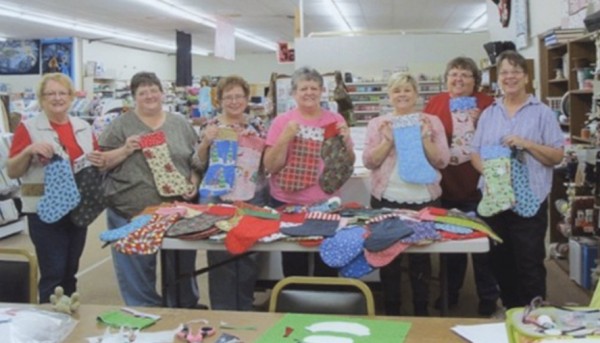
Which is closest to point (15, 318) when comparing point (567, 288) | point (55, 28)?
point (567, 288)

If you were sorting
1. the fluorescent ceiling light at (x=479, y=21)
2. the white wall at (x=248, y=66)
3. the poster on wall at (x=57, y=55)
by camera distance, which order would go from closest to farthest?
the fluorescent ceiling light at (x=479, y=21), the poster on wall at (x=57, y=55), the white wall at (x=248, y=66)

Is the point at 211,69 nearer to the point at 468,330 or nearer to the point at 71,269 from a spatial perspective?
the point at 71,269

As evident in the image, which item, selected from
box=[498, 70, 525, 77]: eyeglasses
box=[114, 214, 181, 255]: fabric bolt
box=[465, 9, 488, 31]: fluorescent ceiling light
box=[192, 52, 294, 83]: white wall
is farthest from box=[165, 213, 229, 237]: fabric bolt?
box=[192, 52, 294, 83]: white wall

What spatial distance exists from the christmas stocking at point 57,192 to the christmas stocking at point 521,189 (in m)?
2.29

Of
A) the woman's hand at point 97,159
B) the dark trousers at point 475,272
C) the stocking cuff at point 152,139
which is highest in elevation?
the stocking cuff at point 152,139

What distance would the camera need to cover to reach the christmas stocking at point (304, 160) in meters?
3.33

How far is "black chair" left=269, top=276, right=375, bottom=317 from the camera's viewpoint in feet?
7.31

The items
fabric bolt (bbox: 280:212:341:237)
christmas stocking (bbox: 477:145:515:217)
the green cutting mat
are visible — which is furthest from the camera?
christmas stocking (bbox: 477:145:515:217)

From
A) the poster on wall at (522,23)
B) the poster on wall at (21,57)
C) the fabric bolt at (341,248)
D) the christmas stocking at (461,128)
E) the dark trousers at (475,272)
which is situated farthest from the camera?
the poster on wall at (21,57)

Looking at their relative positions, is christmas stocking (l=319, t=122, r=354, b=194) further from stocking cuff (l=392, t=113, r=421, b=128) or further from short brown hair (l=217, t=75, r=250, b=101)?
short brown hair (l=217, t=75, r=250, b=101)

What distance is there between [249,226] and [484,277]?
1897 millimetres

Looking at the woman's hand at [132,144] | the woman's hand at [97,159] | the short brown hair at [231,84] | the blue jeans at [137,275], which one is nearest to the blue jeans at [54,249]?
the blue jeans at [137,275]

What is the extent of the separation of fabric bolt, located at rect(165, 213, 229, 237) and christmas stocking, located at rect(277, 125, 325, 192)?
0.52 meters

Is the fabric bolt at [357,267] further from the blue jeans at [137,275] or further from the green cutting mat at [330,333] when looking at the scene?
the blue jeans at [137,275]
